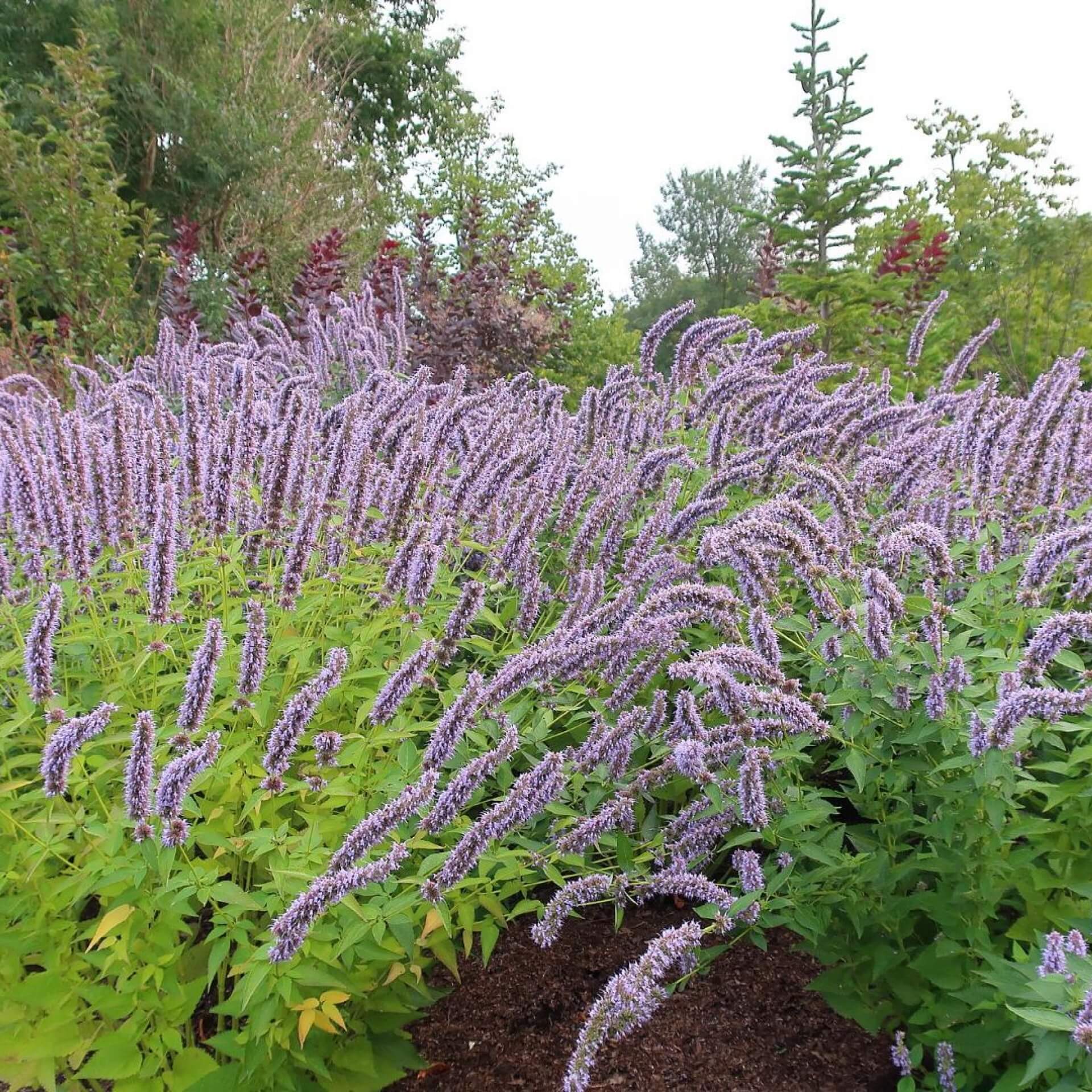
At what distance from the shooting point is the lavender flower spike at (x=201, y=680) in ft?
8.34

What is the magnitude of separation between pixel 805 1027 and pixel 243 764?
7.64 feet

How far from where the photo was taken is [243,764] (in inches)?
124

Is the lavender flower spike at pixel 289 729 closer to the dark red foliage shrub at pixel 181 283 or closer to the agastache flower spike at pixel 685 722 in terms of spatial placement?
the agastache flower spike at pixel 685 722

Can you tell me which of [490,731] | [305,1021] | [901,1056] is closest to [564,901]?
[490,731]

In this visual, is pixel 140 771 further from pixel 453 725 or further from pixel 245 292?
pixel 245 292

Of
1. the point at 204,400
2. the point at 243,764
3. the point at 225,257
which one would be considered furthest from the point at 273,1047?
the point at 225,257

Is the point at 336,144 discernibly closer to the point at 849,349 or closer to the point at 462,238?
the point at 462,238

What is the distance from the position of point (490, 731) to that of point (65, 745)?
55.2 inches

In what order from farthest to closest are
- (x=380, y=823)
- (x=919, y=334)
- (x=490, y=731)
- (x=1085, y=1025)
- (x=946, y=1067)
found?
(x=919, y=334) < (x=490, y=731) < (x=946, y=1067) < (x=380, y=823) < (x=1085, y=1025)

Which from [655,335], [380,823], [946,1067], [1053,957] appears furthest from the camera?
[655,335]

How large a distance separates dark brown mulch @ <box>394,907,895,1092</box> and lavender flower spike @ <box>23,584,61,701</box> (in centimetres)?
196

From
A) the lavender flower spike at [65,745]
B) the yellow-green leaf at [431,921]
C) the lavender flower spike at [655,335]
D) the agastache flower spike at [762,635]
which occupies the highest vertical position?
the lavender flower spike at [655,335]

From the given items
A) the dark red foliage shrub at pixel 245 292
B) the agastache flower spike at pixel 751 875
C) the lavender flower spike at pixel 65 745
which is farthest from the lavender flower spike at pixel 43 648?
the dark red foliage shrub at pixel 245 292

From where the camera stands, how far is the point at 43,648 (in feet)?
9.19
